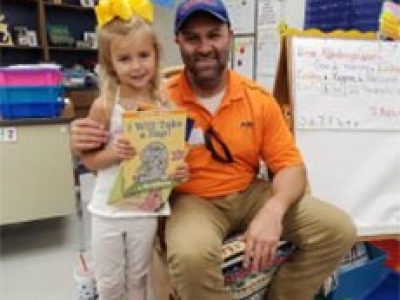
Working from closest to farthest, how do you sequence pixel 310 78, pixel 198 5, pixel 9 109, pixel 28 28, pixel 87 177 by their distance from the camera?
pixel 198 5 < pixel 310 78 < pixel 9 109 < pixel 87 177 < pixel 28 28

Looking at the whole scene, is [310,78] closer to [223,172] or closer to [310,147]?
[310,147]

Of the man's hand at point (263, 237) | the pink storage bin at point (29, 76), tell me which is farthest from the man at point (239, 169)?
the pink storage bin at point (29, 76)

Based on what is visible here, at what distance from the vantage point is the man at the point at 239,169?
4.83ft

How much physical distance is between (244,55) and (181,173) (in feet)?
8.94

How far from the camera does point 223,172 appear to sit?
5.11ft

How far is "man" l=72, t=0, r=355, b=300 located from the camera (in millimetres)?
1474

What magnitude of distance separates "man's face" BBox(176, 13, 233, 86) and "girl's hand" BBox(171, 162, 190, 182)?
1.05ft

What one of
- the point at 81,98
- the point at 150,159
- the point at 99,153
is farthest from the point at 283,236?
the point at 81,98

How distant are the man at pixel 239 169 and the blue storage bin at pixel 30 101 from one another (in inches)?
47.5

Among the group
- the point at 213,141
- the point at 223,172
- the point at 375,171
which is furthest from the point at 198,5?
the point at 375,171

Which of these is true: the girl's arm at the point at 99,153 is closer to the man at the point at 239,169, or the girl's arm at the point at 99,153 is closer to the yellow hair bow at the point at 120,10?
the man at the point at 239,169

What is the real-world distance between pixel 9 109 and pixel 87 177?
1.52 metres

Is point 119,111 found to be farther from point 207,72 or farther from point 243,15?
point 243,15

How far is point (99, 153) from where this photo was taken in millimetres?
1388
